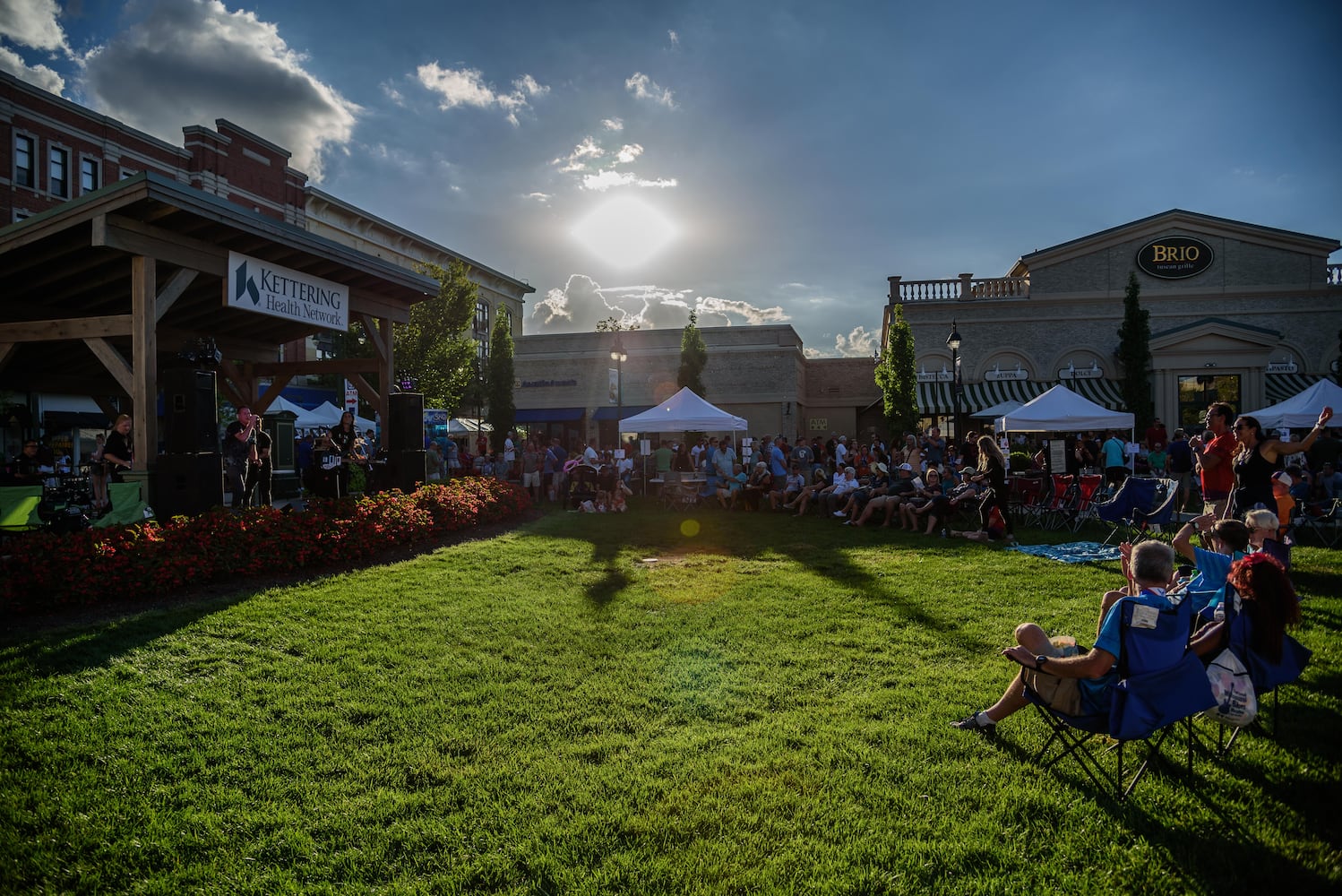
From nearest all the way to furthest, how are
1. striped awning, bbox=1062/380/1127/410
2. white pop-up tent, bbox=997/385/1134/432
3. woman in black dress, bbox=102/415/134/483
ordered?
1. woman in black dress, bbox=102/415/134/483
2. white pop-up tent, bbox=997/385/1134/432
3. striped awning, bbox=1062/380/1127/410

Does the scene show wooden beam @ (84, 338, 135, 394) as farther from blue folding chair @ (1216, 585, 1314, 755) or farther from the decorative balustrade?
the decorative balustrade

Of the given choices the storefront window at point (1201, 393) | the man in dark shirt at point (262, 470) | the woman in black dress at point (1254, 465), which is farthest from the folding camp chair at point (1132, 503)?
the storefront window at point (1201, 393)

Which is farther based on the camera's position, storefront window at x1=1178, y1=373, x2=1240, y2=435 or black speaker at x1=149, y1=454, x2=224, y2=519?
storefront window at x1=1178, y1=373, x2=1240, y2=435

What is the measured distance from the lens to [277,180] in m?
35.6

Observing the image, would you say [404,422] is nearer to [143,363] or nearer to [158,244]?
[143,363]

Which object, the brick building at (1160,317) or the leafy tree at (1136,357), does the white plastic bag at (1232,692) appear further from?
the leafy tree at (1136,357)

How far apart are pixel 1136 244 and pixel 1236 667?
32253 mm

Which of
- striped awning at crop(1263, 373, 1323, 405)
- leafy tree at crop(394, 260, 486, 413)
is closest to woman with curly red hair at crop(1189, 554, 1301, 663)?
leafy tree at crop(394, 260, 486, 413)

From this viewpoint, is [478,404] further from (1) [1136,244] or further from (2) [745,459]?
(1) [1136,244]

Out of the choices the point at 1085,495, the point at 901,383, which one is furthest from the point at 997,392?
the point at 1085,495

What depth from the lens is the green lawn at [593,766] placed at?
2865 millimetres

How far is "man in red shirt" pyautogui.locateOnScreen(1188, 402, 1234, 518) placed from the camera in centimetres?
743

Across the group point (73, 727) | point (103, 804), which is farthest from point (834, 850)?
point (73, 727)

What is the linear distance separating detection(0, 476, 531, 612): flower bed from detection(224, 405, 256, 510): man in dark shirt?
251 centimetres
